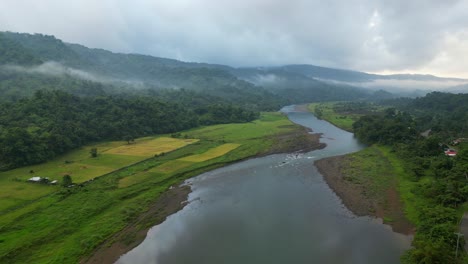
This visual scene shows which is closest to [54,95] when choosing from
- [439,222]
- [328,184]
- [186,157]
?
[186,157]

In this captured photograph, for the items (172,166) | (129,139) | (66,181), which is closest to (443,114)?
(172,166)

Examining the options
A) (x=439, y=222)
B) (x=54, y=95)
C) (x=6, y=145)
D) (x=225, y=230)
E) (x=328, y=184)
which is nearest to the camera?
(x=439, y=222)

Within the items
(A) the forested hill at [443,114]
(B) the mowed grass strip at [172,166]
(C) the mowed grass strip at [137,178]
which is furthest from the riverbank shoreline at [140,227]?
(A) the forested hill at [443,114]

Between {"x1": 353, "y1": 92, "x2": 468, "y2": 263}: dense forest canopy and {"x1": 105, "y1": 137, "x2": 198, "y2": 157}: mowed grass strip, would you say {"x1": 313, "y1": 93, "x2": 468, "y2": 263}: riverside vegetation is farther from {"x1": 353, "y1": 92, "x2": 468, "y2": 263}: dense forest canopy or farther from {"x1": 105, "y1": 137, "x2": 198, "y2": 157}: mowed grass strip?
{"x1": 105, "y1": 137, "x2": 198, "y2": 157}: mowed grass strip

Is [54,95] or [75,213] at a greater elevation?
[54,95]

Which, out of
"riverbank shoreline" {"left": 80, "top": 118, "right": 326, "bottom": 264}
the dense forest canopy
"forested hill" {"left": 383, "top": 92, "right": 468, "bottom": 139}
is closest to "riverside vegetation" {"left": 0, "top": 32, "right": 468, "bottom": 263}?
the dense forest canopy

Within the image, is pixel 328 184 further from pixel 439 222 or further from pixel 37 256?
pixel 37 256

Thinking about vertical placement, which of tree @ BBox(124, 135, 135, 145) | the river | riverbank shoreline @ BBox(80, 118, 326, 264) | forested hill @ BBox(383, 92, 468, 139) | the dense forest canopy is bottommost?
riverbank shoreline @ BBox(80, 118, 326, 264)

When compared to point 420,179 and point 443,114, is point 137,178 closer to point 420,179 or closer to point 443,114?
point 420,179

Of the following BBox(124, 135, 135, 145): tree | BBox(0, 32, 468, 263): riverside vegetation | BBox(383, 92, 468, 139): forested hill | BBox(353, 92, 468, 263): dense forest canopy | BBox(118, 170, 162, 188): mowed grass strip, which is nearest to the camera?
BBox(353, 92, 468, 263): dense forest canopy
